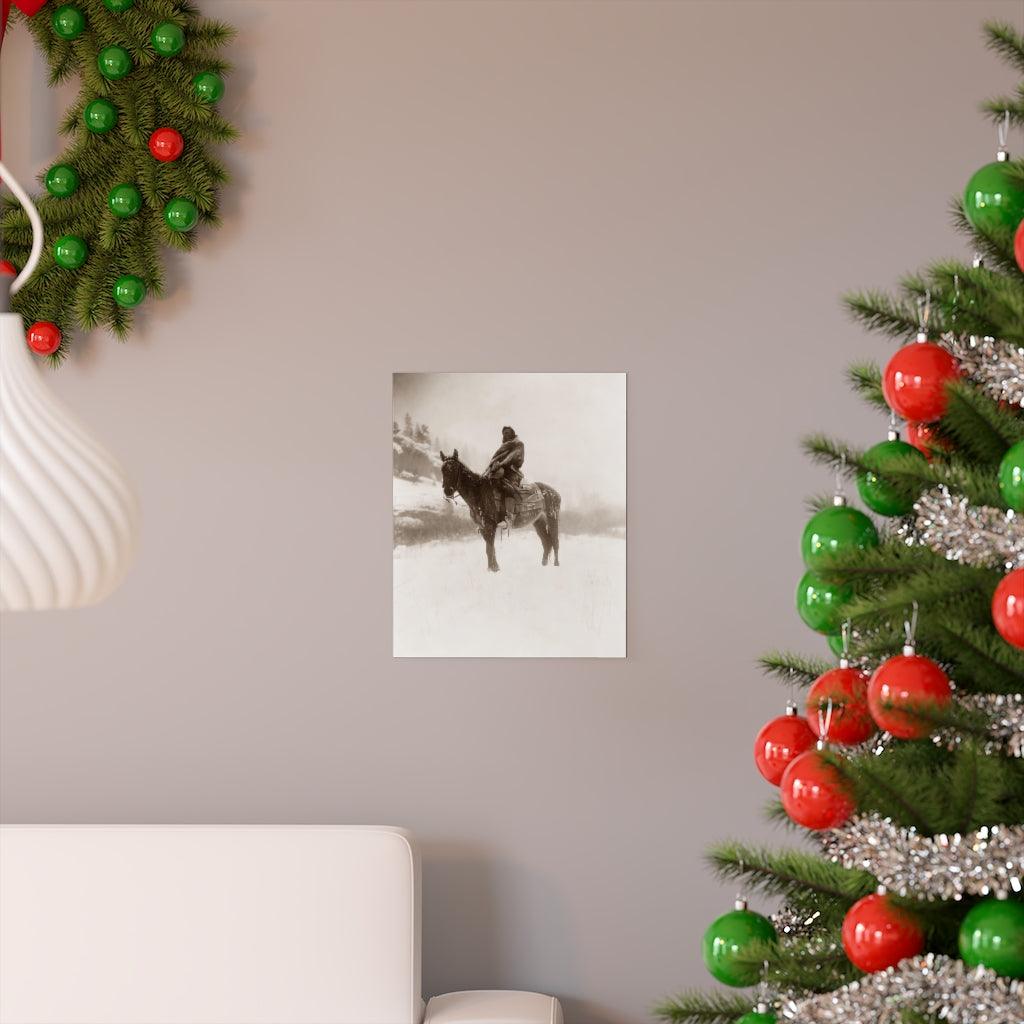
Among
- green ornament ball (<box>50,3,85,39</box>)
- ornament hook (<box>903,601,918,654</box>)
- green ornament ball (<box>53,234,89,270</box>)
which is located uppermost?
green ornament ball (<box>50,3,85,39</box>)

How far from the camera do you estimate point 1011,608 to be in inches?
38.3

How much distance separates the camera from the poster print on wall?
2.38 meters

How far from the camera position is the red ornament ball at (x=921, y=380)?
1146 mm

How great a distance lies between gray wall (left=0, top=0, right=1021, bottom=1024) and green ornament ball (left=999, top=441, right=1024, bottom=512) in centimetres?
136

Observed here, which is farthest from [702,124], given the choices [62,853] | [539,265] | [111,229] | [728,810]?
[62,853]

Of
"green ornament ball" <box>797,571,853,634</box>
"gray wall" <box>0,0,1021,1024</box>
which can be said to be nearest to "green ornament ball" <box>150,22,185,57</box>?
"gray wall" <box>0,0,1021,1024</box>

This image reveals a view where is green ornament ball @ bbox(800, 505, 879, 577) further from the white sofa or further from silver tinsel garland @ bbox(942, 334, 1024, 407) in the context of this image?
the white sofa

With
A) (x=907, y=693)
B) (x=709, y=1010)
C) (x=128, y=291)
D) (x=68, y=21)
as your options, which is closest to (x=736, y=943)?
(x=709, y=1010)

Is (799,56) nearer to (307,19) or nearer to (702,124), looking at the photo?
(702,124)

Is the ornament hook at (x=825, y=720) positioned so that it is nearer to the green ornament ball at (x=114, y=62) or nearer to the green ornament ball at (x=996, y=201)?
the green ornament ball at (x=996, y=201)

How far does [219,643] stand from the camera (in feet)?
7.88

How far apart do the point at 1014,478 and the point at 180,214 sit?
5.77 feet

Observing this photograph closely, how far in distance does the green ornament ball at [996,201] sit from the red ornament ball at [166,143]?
1.59 m

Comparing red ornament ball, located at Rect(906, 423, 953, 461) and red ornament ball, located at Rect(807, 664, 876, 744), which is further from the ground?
red ornament ball, located at Rect(906, 423, 953, 461)
